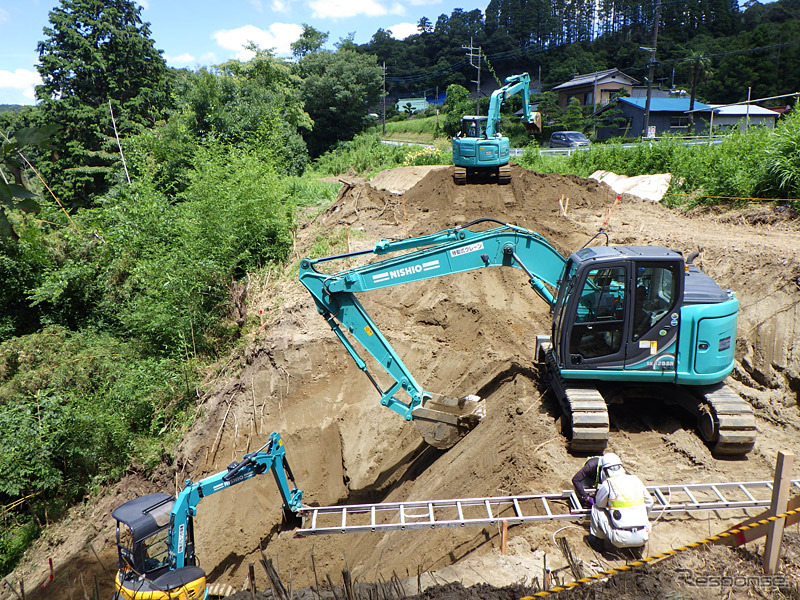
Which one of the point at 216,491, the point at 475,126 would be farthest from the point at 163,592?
the point at 475,126

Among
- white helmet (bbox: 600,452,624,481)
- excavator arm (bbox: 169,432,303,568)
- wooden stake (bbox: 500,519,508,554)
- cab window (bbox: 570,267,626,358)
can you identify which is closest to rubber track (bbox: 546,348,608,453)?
cab window (bbox: 570,267,626,358)

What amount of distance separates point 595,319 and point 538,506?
245 cm

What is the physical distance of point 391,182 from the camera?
Answer: 26.8m

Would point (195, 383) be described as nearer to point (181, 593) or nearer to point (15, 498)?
point (15, 498)

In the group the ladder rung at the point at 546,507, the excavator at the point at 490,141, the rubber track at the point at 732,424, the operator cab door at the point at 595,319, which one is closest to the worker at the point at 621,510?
the ladder rung at the point at 546,507

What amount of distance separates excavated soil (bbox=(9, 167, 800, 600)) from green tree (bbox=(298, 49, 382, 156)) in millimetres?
30587

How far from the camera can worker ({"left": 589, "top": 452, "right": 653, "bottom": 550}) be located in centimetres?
572

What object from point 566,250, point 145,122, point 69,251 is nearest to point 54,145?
point 566,250

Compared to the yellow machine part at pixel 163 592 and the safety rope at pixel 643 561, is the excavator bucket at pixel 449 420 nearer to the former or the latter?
the safety rope at pixel 643 561

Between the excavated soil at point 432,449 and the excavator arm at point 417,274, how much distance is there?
925 millimetres

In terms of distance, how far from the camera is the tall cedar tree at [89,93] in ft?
92.8

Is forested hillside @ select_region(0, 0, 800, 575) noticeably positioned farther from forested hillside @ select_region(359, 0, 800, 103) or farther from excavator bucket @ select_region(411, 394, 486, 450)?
forested hillside @ select_region(359, 0, 800, 103)

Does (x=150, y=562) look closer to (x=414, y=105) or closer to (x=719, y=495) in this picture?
(x=719, y=495)

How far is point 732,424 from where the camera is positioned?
23.6 feet
